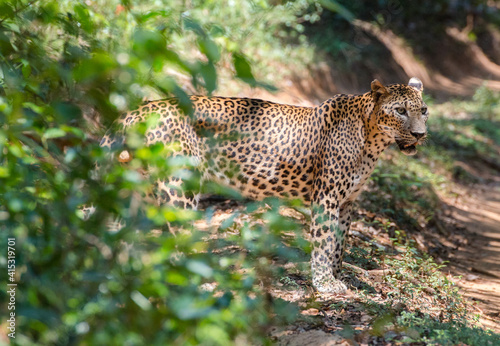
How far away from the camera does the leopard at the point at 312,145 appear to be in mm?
6352

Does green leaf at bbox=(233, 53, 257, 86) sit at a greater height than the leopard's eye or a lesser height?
greater

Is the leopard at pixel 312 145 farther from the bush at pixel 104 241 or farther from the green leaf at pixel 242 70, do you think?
the green leaf at pixel 242 70

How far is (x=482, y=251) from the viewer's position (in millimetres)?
9906

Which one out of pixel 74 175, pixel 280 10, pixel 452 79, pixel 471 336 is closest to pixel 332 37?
pixel 280 10

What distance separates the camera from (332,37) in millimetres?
19531

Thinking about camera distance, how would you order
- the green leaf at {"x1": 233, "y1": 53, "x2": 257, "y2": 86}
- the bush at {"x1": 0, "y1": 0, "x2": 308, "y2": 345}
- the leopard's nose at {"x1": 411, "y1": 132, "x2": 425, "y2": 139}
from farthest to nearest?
1. the leopard's nose at {"x1": 411, "y1": 132, "x2": 425, "y2": 139}
2. the bush at {"x1": 0, "y1": 0, "x2": 308, "y2": 345}
3. the green leaf at {"x1": 233, "y1": 53, "x2": 257, "y2": 86}

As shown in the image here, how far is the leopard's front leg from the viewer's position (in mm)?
6383

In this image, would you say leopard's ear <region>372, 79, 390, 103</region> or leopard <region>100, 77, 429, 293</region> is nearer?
leopard <region>100, 77, 429, 293</region>

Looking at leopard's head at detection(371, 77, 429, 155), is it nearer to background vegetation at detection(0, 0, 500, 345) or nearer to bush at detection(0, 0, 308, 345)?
background vegetation at detection(0, 0, 500, 345)

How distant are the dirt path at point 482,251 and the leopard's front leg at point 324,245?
185cm

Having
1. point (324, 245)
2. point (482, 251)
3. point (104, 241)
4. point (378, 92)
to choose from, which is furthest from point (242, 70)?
point (482, 251)

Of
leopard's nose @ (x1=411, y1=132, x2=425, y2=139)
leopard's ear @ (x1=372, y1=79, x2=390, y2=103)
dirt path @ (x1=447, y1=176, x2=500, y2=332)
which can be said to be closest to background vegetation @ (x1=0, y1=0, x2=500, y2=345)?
leopard's nose @ (x1=411, y1=132, x2=425, y2=139)

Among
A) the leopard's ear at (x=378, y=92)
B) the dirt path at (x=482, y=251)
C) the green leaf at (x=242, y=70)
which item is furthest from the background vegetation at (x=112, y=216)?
the dirt path at (x=482, y=251)

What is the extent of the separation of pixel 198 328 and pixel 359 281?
476 centimetres
